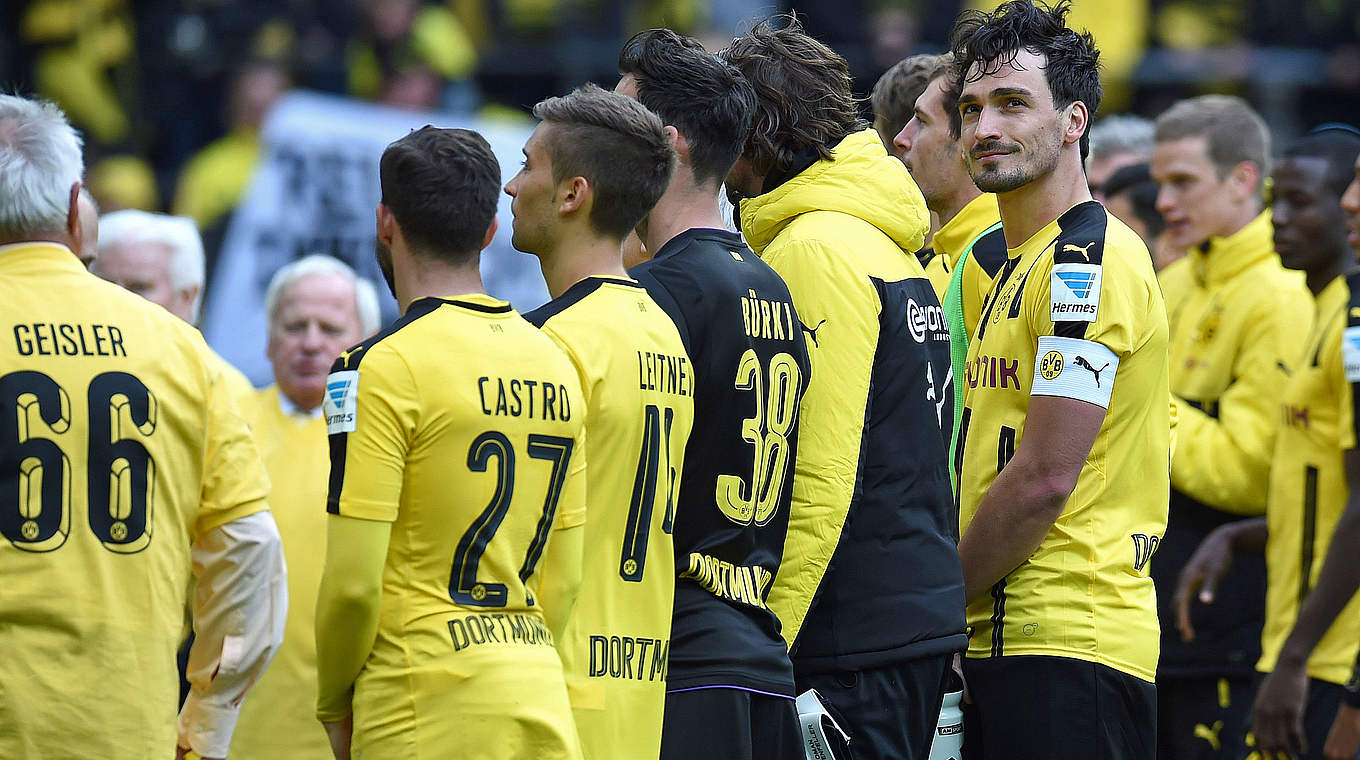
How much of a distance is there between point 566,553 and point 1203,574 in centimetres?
371

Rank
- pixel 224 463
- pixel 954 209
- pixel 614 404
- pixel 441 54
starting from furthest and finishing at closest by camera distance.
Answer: pixel 441 54
pixel 954 209
pixel 224 463
pixel 614 404

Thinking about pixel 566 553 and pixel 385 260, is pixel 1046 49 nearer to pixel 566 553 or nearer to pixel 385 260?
pixel 385 260

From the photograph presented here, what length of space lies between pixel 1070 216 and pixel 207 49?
30.3 ft

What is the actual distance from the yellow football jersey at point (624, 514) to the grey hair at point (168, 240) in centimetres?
261

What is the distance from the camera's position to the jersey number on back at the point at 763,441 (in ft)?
12.8

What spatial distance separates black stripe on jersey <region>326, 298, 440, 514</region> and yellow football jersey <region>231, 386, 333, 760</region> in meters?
1.65

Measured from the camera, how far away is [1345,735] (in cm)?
590

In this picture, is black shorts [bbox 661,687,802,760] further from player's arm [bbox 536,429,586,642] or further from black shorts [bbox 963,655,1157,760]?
black shorts [bbox 963,655,1157,760]

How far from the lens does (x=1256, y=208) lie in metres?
7.34

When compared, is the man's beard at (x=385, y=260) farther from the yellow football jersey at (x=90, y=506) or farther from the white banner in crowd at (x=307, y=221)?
the white banner in crowd at (x=307, y=221)

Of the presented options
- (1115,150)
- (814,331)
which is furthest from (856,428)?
(1115,150)

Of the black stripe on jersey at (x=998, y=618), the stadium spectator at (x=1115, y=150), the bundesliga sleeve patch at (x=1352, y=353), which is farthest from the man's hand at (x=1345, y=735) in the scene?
the stadium spectator at (x=1115, y=150)

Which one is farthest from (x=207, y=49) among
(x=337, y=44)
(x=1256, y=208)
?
(x=1256, y=208)

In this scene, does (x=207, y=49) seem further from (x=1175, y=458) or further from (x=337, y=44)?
(x=1175, y=458)
